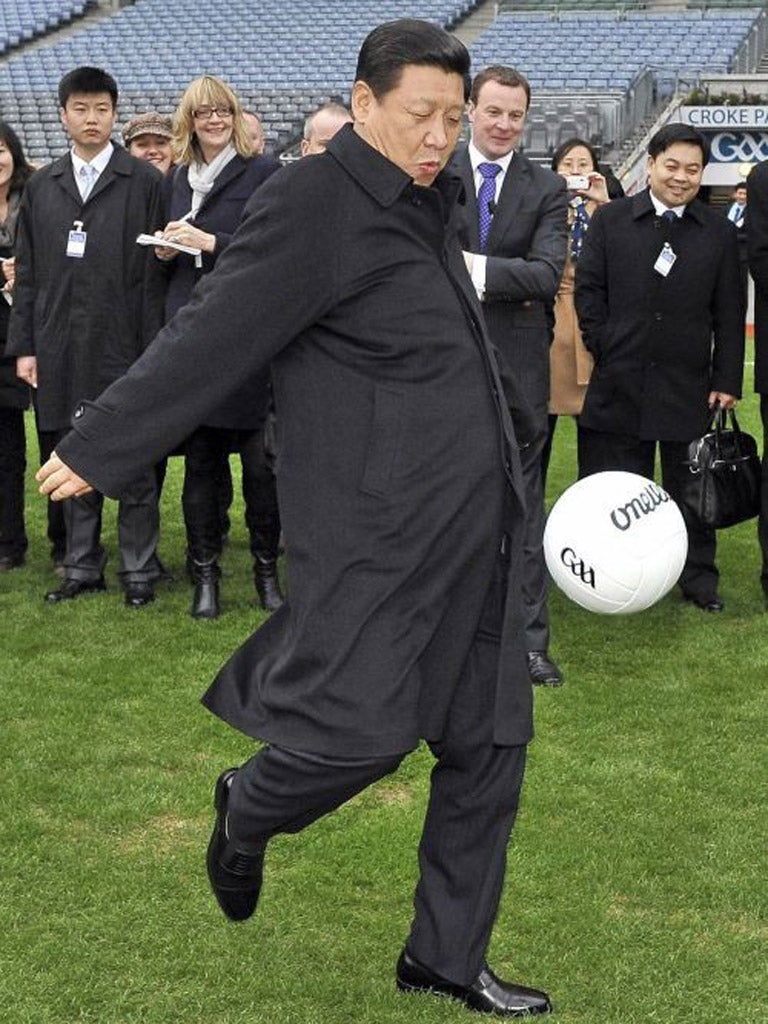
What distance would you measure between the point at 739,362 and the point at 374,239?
4200 mm

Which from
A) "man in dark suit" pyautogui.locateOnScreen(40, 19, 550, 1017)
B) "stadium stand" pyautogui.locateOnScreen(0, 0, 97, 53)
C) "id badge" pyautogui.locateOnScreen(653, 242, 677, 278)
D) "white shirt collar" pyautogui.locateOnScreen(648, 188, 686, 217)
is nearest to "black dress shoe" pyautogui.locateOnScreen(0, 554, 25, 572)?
"id badge" pyautogui.locateOnScreen(653, 242, 677, 278)

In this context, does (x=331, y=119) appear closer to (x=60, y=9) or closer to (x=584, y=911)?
(x=584, y=911)

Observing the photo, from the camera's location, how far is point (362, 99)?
9.93 feet

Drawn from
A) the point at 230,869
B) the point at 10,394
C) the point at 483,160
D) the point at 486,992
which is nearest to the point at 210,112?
the point at 483,160

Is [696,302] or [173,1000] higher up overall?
[696,302]

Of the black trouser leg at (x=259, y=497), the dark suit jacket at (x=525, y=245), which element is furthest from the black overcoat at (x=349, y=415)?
the black trouser leg at (x=259, y=497)

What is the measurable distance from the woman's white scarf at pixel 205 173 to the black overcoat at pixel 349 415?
144 inches

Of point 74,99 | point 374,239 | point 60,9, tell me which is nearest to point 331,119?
point 74,99

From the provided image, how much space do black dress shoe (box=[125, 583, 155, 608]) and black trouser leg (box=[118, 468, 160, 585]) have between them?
29 mm

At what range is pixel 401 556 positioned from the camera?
3008 mm

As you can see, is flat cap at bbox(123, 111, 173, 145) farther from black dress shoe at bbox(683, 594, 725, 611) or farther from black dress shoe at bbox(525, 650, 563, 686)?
black dress shoe at bbox(525, 650, 563, 686)

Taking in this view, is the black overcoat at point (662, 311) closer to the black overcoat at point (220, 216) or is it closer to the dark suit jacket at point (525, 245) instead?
the dark suit jacket at point (525, 245)

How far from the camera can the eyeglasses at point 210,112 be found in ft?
21.5

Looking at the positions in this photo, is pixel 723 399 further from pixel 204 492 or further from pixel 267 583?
pixel 204 492
